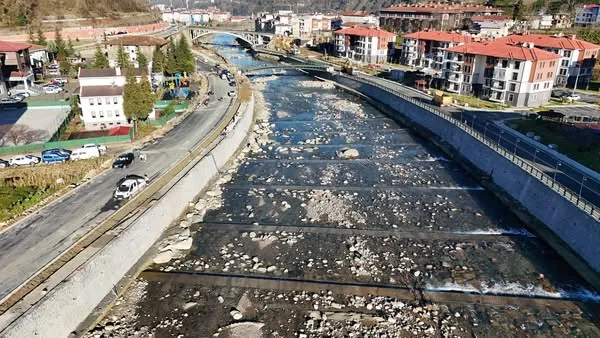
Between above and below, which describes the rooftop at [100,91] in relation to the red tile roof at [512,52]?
below

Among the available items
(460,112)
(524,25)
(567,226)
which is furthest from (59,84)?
(524,25)

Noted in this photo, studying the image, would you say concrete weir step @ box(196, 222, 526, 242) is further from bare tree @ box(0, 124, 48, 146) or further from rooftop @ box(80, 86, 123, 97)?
rooftop @ box(80, 86, 123, 97)

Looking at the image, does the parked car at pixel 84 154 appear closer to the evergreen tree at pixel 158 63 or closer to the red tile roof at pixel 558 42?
the evergreen tree at pixel 158 63

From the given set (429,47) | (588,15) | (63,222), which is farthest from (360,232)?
(588,15)

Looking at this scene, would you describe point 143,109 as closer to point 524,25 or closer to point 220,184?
point 220,184

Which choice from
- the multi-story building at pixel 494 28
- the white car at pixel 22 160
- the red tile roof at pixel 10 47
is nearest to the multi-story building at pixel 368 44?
the multi-story building at pixel 494 28

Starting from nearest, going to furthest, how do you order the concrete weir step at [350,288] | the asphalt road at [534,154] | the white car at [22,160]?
the concrete weir step at [350,288], the asphalt road at [534,154], the white car at [22,160]
